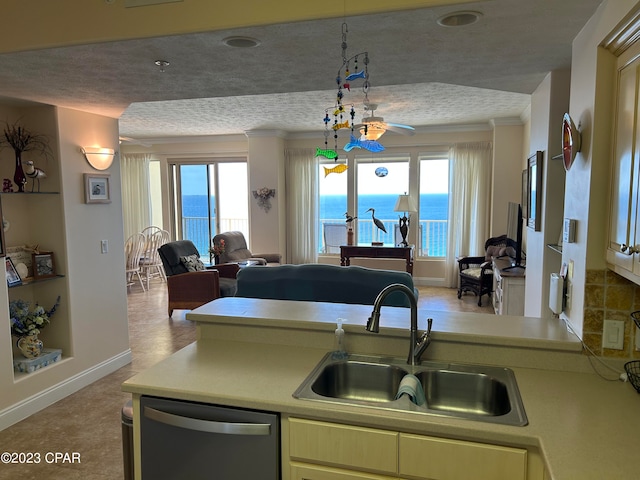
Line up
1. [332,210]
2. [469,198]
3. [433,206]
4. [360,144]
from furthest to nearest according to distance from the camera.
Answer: [332,210] < [433,206] < [469,198] < [360,144]

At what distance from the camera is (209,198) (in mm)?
8359

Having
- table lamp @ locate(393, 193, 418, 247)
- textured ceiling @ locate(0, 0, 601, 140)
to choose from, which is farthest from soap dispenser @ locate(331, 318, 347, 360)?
table lamp @ locate(393, 193, 418, 247)

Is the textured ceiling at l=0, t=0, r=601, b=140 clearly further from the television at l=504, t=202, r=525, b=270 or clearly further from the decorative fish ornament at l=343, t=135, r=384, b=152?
the television at l=504, t=202, r=525, b=270

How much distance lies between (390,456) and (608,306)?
104 centimetres

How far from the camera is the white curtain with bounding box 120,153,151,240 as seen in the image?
8406mm

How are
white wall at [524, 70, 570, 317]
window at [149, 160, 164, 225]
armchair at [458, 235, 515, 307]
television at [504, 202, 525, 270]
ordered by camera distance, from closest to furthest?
white wall at [524, 70, 570, 317] → television at [504, 202, 525, 270] → armchair at [458, 235, 515, 307] → window at [149, 160, 164, 225]

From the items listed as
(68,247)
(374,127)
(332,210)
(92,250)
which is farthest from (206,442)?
(332,210)

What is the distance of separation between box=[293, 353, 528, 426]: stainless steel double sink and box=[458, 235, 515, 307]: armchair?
432 cm

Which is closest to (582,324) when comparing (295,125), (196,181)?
(295,125)

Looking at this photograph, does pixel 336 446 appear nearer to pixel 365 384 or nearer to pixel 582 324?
pixel 365 384

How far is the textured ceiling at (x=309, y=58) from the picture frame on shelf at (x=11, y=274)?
3.88 ft

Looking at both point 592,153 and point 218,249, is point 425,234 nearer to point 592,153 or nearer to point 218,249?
point 218,249

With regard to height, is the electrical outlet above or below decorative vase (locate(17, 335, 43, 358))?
above

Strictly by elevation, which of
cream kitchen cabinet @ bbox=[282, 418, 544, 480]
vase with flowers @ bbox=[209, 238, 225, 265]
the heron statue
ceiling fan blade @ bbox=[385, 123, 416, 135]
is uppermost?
ceiling fan blade @ bbox=[385, 123, 416, 135]
